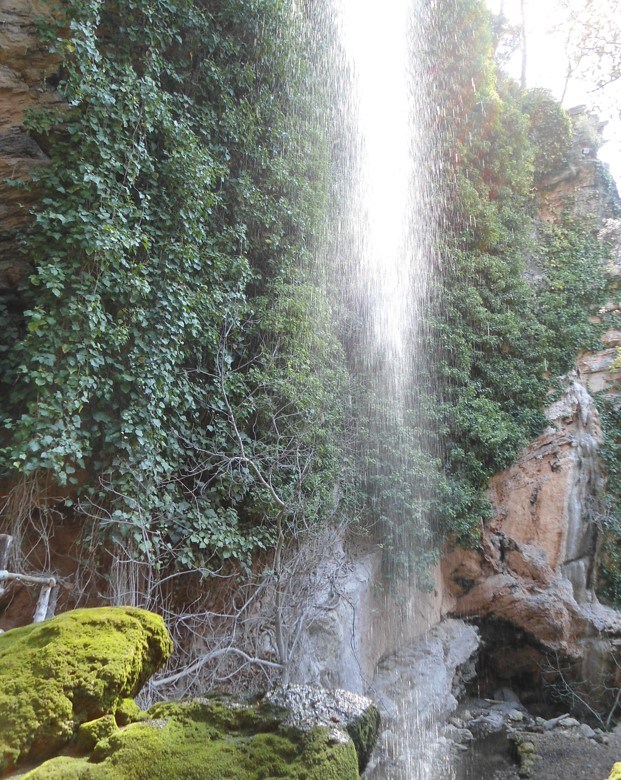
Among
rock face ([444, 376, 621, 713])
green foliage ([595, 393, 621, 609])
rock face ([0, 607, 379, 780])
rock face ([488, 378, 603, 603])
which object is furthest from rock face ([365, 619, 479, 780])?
rock face ([0, 607, 379, 780])

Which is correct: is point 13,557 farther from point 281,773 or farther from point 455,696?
point 455,696

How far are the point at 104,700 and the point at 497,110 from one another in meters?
15.9

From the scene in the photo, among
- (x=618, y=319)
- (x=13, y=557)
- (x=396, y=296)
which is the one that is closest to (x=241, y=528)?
(x=13, y=557)

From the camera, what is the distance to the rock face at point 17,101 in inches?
246

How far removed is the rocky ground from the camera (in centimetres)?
737

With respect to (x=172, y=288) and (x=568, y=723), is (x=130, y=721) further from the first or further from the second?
(x=568, y=723)

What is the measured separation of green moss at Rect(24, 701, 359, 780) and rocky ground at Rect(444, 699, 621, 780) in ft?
21.0

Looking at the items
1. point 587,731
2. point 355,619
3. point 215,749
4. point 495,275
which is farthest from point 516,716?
point 215,749

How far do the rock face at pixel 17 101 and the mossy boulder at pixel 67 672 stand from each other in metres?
5.01

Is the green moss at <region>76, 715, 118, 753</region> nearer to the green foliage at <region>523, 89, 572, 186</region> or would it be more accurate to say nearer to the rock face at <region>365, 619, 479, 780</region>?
the rock face at <region>365, 619, 479, 780</region>

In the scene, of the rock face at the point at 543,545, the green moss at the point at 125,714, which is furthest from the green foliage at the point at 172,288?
the rock face at the point at 543,545

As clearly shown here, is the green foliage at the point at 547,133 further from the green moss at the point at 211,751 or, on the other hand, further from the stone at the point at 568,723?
the green moss at the point at 211,751

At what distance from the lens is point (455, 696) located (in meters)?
9.40

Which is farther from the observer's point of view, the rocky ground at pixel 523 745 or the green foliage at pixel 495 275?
the green foliage at pixel 495 275
